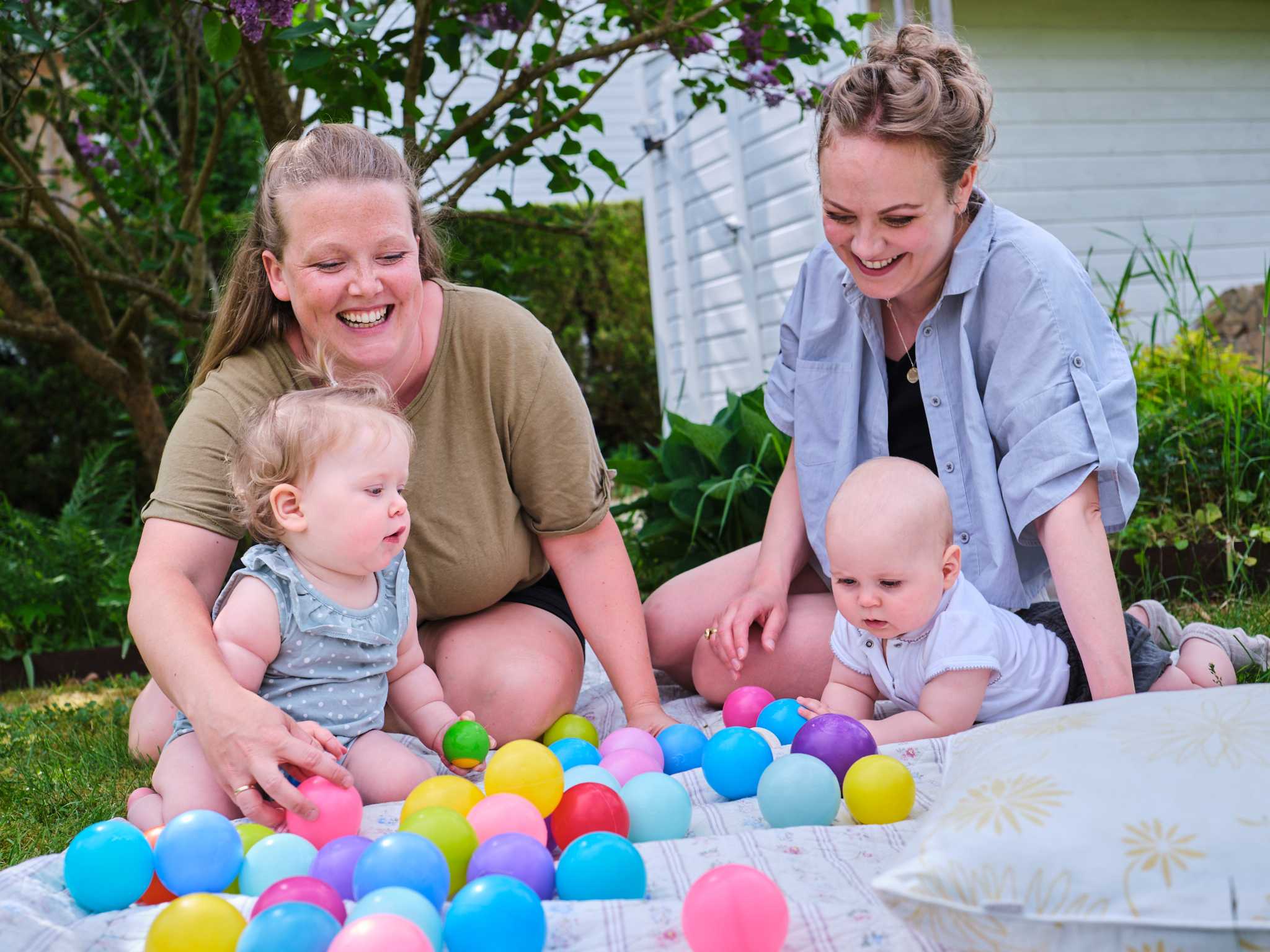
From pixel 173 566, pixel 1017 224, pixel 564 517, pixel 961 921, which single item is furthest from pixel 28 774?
pixel 1017 224

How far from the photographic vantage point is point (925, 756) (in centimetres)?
222

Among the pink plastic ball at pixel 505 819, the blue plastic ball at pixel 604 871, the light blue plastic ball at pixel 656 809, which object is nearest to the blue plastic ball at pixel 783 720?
the light blue plastic ball at pixel 656 809

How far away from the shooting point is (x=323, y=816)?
6.30 ft

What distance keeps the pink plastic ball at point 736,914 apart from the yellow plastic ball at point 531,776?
62 cm

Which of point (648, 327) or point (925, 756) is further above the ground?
point (648, 327)

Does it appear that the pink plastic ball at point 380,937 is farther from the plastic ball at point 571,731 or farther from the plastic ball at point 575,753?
the plastic ball at point 571,731

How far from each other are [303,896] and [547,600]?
1.46 metres

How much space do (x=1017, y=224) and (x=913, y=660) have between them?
0.98m

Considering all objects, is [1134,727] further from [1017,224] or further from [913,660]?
[1017,224]

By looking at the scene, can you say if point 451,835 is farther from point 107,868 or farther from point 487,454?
point 487,454

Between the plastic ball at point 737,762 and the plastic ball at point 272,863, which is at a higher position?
the plastic ball at point 272,863

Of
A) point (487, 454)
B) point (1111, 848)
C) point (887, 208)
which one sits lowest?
point (1111, 848)

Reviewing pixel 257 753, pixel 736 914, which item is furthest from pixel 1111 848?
pixel 257 753

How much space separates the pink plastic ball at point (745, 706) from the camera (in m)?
2.64
